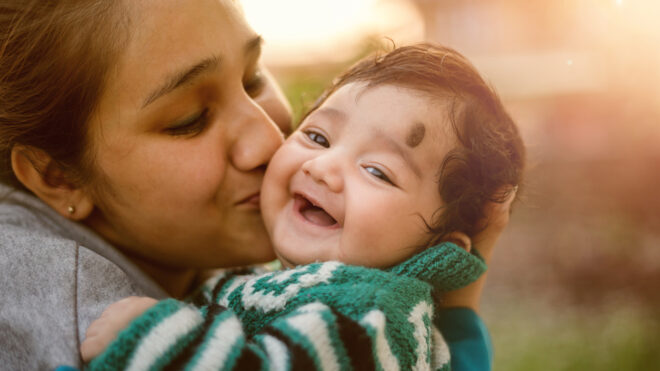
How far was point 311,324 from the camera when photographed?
120cm

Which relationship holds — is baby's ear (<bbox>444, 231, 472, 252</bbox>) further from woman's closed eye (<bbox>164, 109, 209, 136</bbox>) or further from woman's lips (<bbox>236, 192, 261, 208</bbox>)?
woman's closed eye (<bbox>164, 109, 209, 136</bbox>)

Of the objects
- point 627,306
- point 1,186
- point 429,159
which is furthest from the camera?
point 627,306

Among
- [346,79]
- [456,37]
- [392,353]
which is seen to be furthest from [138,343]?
[456,37]

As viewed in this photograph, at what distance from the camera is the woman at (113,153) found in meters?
1.36

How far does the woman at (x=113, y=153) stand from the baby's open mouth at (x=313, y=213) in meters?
0.18

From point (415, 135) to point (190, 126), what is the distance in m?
0.63

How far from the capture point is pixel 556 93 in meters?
5.79

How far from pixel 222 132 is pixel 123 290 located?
0.51 meters

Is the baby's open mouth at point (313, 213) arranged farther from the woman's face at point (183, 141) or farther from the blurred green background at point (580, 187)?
the blurred green background at point (580, 187)

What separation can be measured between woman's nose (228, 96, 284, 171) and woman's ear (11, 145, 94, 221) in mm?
450

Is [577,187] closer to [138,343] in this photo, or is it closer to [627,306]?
[627,306]

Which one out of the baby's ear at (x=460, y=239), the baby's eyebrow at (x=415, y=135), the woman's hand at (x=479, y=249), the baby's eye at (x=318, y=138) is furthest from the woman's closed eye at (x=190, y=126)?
the woman's hand at (x=479, y=249)

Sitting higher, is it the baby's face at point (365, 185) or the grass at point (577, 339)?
the baby's face at point (365, 185)

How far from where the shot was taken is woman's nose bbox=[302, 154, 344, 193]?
5.04 ft
